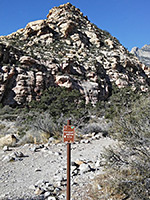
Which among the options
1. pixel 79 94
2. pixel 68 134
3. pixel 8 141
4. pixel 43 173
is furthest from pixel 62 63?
pixel 68 134

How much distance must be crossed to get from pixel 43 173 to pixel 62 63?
1892cm

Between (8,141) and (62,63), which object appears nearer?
(8,141)

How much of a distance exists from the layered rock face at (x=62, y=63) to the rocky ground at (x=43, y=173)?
11.8m

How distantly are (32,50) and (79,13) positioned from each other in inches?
954

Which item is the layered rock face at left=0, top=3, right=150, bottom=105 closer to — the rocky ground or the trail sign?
the rocky ground

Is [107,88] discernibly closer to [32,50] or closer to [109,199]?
[32,50]

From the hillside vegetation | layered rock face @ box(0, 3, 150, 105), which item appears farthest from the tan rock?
layered rock face @ box(0, 3, 150, 105)

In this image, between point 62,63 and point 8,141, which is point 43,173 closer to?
point 8,141

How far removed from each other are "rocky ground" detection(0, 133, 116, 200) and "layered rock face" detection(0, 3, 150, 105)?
11840 millimetres

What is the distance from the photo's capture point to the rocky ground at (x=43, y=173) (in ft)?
11.1

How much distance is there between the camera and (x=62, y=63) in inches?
873

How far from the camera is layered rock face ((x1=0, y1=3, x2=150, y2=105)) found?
58.5 feet

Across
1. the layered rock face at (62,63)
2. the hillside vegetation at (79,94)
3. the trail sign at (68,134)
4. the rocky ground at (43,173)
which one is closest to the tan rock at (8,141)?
the hillside vegetation at (79,94)

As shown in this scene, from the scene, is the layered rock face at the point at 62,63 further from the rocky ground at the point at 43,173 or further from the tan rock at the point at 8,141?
the rocky ground at the point at 43,173
